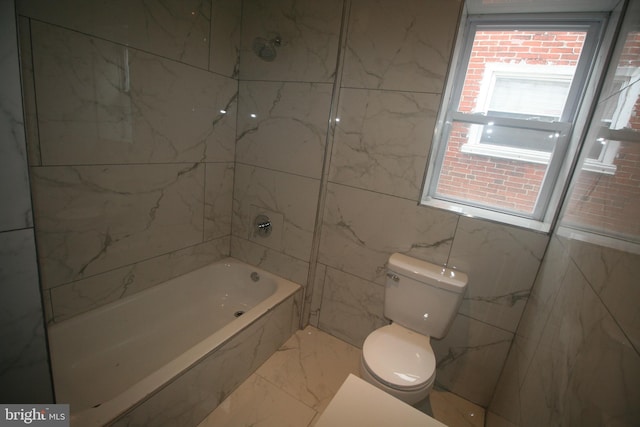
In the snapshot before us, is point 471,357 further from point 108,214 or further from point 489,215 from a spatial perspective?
point 108,214

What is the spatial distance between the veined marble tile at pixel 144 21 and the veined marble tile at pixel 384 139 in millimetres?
946

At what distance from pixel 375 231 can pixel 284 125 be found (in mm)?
930

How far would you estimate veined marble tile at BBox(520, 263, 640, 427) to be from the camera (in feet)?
1.91

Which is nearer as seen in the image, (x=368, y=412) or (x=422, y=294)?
(x=368, y=412)

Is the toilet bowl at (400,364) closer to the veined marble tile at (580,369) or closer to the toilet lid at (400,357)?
the toilet lid at (400,357)

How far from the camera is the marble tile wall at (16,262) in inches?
17.3

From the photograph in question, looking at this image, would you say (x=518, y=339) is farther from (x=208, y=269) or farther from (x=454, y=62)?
(x=208, y=269)

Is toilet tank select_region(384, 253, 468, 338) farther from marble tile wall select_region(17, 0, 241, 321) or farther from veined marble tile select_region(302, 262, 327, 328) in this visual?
marble tile wall select_region(17, 0, 241, 321)

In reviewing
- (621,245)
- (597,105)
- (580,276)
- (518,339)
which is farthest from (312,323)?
(597,105)

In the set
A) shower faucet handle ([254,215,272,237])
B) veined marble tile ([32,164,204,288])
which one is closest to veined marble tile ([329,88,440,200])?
shower faucet handle ([254,215,272,237])

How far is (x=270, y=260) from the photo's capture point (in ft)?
7.29

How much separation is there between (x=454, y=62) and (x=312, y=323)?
1960mm

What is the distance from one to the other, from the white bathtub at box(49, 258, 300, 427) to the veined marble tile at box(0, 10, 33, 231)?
3.01ft

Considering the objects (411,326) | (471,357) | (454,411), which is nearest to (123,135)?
(411,326)
